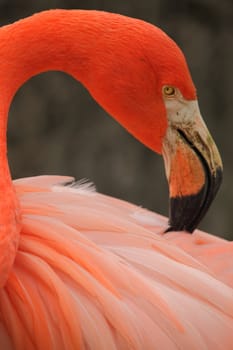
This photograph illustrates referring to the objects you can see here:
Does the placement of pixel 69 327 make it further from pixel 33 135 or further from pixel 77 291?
pixel 33 135

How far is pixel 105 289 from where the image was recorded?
2.14 meters

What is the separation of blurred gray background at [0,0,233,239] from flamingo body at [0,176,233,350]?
9.13ft

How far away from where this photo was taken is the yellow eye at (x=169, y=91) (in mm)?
2293

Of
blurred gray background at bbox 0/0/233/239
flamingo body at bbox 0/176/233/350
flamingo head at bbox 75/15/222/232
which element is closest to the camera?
flamingo body at bbox 0/176/233/350

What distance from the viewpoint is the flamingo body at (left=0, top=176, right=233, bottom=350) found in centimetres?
208

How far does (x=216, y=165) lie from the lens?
2.35 m

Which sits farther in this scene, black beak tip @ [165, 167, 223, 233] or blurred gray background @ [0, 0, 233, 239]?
blurred gray background @ [0, 0, 233, 239]

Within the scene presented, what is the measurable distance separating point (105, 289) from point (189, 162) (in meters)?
0.43

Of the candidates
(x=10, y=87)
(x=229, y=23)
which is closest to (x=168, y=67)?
(x=10, y=87)

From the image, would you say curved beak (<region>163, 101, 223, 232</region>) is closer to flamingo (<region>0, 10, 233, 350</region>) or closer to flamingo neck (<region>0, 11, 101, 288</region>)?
flamingo (<region>0, 10, 233, 350</region>)

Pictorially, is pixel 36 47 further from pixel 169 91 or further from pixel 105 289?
pixel 105 289

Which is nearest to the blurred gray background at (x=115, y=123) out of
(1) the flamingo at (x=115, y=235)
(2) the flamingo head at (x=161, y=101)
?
(1) the flamingo at (x=115, y=235)

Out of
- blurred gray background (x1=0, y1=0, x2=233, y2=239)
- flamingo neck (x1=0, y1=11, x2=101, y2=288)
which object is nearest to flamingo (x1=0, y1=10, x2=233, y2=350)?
flamingo neck (x1=0, y1=11, x2=101, y2=288)

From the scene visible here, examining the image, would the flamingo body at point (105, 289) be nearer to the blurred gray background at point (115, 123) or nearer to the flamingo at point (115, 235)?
the flamingo at point (115, 235)
